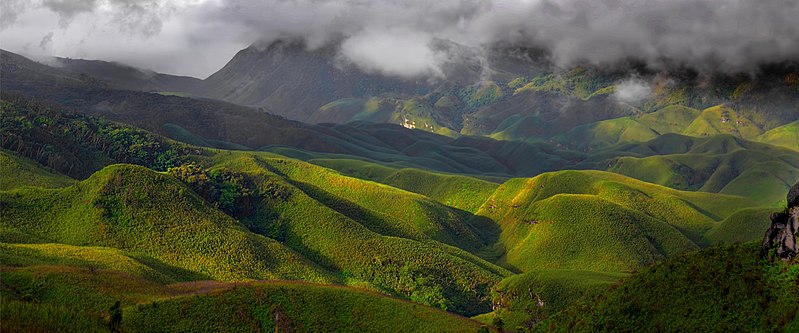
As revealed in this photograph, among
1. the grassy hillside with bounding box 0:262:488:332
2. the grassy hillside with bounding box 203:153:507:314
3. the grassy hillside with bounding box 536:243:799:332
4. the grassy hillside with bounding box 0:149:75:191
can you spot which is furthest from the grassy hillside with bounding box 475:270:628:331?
the grassy hillside with bounding box 0:149:75:191

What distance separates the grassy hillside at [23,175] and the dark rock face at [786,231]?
523 ft

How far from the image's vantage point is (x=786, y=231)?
1930 inches

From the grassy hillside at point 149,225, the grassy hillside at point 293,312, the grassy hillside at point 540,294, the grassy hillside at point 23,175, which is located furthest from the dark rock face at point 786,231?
the grassy hillside at point 23,175

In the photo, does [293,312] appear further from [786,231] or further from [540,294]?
[540,294]

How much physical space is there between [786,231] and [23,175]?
167 meters

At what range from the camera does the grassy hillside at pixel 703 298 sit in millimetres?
47188

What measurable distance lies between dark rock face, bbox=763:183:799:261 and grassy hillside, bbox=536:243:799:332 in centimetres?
103

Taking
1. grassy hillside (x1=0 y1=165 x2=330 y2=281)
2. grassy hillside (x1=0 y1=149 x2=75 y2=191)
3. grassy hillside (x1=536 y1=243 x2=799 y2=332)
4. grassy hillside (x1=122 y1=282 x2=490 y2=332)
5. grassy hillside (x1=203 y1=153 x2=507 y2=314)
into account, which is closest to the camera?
grassy hillside (x1=536 y1=243 x2=799 y2=332)

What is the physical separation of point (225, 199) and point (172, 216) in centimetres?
3600

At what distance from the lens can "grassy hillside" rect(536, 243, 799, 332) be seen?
4719 centimetres

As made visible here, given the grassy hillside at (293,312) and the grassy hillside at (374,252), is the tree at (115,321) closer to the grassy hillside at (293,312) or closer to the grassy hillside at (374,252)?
the grassy hillside at (293,312)

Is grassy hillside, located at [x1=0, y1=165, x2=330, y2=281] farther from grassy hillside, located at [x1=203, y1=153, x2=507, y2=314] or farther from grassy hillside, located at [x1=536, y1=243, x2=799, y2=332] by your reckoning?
grassy hillside, located at [x1=536, y1=243, x2=799, y2=332]

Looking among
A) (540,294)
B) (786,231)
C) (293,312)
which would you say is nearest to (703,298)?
(786,231)

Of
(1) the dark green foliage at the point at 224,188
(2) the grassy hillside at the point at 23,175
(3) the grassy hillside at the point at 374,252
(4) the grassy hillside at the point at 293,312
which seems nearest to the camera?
(4) the grassy hillside at the point at 293,312
